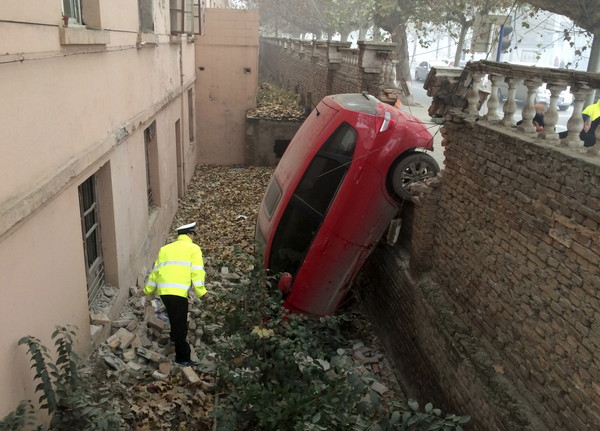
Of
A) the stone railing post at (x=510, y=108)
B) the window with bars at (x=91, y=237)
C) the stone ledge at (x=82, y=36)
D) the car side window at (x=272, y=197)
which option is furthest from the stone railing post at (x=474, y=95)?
the window with bars at (x=91, y=237)

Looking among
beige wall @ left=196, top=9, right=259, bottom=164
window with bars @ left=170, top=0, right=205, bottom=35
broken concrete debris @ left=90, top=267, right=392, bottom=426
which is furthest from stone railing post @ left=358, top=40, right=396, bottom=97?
beige wall @ left=196, top=9, right=259, bottom=164

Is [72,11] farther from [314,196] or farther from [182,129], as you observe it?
[182,129]

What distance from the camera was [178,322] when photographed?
236 inches

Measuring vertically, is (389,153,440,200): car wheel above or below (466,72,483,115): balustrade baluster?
below

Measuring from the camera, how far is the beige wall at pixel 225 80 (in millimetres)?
16672

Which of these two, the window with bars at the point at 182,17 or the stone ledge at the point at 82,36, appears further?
the window with bars at the point at 182,17

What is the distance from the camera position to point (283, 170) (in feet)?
25.5

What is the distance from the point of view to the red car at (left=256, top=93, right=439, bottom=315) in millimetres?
6945

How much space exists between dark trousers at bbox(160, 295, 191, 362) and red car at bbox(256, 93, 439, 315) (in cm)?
145

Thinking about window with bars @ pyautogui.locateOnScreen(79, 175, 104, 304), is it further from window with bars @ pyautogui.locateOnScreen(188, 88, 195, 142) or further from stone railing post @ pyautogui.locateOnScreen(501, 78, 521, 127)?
A: window with bars @ pyautogui.locateOnScreen(188, 88, 195, 142)

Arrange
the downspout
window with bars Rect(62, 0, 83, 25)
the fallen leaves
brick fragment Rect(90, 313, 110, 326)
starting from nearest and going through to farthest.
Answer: window with bars Rect(62, 0, 83, 25), brick fragment Rect(90, 313, 110, 326), the fallen leaves, the downspout

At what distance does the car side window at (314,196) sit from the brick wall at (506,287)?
1.19m

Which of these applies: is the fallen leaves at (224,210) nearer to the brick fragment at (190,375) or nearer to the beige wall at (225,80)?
the beige wall at (225,80)

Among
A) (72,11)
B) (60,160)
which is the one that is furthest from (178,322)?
(72,11)
